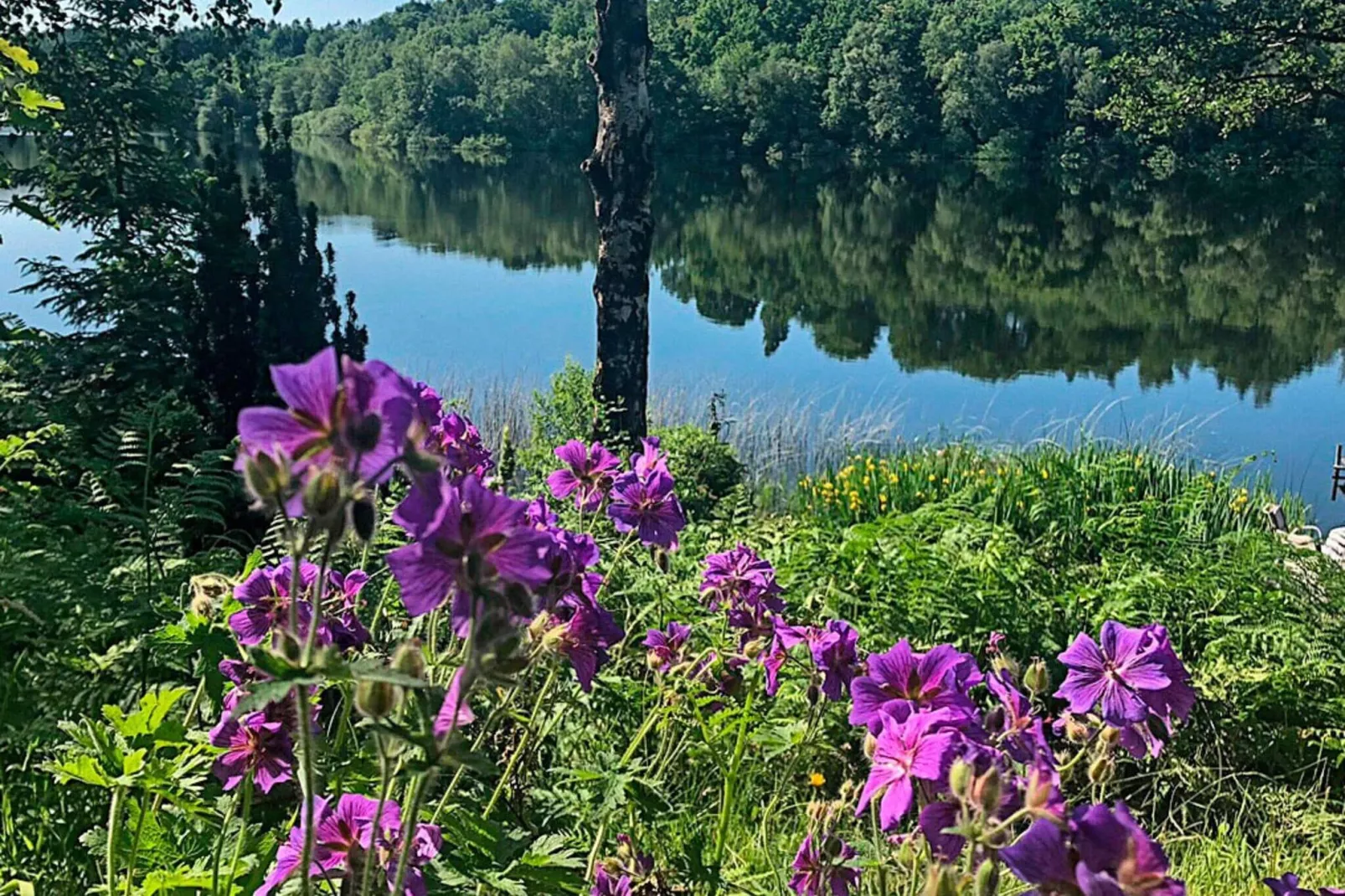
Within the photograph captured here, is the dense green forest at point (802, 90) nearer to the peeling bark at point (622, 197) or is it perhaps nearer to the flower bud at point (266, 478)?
the peeling bark at point (622, 197)

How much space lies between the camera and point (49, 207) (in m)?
7.00

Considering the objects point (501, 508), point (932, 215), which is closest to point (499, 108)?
point (932, 215)

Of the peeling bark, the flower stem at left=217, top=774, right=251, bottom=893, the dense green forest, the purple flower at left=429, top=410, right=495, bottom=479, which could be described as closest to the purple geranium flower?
the purple flower at left=429, top=410, right=495, bottom=479

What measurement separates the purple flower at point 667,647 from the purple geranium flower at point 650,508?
23cm

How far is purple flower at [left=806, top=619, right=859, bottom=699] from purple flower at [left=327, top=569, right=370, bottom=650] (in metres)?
0.60

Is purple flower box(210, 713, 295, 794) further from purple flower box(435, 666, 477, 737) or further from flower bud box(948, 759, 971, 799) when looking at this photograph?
flower bud box(948, 759, 971, 799)

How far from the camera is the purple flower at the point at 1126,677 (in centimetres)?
122

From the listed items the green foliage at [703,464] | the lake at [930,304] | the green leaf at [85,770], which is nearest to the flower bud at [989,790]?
the green leaf at [85,770]

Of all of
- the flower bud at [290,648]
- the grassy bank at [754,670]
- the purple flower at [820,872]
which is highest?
the flower bud at [290,648]

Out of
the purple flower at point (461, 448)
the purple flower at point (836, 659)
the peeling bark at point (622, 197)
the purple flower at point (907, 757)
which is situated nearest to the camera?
the purple flower at point (907, 757)

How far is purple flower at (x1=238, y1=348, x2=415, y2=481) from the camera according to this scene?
69 centimetres

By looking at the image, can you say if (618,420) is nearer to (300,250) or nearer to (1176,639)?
(300,250)

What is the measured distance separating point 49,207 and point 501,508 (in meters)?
7.44

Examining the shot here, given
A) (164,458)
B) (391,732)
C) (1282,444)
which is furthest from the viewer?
(1282,444)
